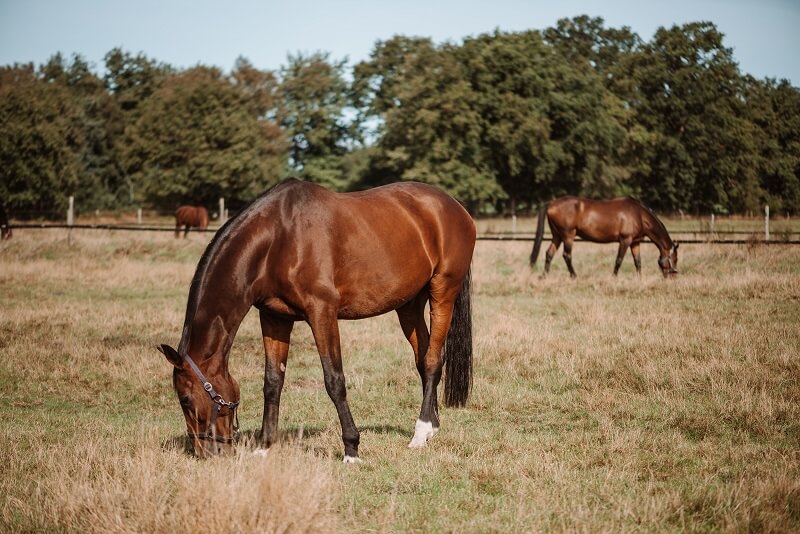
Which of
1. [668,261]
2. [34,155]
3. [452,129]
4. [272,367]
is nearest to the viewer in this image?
[272,367]

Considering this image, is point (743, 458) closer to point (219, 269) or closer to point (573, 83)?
point (219, 269)

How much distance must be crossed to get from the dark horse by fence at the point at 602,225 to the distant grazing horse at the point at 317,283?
1237 cm

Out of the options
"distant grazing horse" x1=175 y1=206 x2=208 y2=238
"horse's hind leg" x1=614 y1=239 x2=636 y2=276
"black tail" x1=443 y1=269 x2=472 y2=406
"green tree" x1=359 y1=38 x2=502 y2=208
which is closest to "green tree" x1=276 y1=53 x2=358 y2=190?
"green tree" x1=359 y1=38 x2=502 y2=208

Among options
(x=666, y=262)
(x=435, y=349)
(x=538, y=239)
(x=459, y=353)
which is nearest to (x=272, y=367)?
(x=435, y=349)

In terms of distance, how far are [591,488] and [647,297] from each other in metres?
10.1

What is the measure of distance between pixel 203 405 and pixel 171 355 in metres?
0.47

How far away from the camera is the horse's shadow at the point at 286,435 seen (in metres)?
5.70

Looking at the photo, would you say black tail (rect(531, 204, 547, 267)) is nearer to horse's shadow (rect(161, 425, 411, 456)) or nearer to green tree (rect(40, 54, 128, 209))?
horse's shadow (rect(161, 425, 411, 456))

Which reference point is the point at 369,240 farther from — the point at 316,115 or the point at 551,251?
the point at 316,115

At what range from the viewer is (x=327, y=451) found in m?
5.71

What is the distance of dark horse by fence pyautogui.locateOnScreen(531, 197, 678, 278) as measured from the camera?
18.9 m

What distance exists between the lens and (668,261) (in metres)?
17.6

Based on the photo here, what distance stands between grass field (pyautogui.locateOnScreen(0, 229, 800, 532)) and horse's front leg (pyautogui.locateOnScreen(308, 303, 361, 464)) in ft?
0.69

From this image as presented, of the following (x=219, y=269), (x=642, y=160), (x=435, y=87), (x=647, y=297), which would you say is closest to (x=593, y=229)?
(x=647, y=297)
